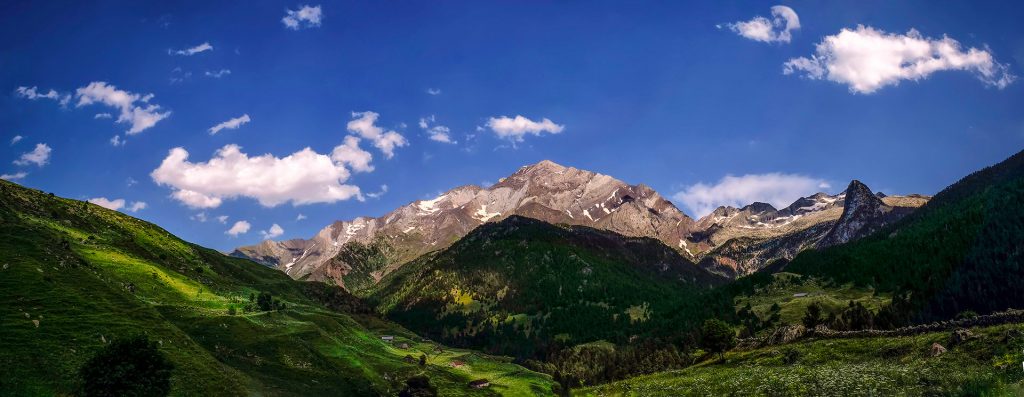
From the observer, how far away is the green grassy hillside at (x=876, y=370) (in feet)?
184

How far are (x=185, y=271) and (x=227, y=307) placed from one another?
3851cm

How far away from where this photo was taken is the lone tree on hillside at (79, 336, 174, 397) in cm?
5578

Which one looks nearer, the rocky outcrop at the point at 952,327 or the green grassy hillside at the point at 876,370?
the green grassy hillside at the point at 876,370

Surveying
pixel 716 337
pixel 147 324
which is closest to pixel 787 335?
pixel 716 337

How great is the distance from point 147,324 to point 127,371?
19.9m

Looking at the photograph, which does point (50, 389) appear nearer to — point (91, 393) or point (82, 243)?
point (91, 393)

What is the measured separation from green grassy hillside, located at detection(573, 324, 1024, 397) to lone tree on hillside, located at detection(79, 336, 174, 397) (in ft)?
242

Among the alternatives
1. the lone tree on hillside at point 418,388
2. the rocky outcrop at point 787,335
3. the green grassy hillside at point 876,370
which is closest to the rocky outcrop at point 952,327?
the green grassy hillside at point 876,370

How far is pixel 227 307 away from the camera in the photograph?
125 meters

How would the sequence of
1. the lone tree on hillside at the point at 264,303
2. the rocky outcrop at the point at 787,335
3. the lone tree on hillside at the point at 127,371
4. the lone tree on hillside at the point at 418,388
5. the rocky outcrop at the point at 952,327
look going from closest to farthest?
the lone tree on hillside at the point at 127,371 → the rocky outcrop at the point at 952,327 → the lone tree on hillside at the point at 418,388 → the rocky outcrop at the point at 787,335 → the lone tree on hillside at the point at 264,303

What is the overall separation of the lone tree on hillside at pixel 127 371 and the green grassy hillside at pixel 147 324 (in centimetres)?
284

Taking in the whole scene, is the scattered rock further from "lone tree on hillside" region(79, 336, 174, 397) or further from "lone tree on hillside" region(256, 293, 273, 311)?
"lone tree on hillside" region(256, 293, 273, 311)

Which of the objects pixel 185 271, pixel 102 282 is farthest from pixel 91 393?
pixel 185 271

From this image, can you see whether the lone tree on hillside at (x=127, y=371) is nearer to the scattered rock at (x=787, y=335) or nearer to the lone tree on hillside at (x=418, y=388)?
the lone tree on hillside at (x=418, y=388)
